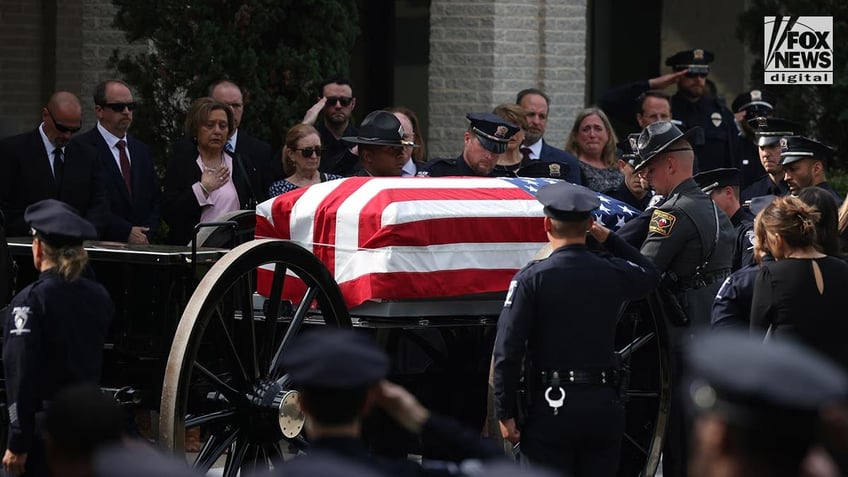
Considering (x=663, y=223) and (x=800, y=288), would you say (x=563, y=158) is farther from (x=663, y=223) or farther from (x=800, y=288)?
(x=800, y=288)

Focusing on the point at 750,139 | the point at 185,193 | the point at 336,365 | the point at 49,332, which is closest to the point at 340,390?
the point at 336,365

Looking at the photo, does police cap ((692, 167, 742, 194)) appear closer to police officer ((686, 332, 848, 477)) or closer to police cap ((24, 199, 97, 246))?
police cap ((24, 199, 97, 246))

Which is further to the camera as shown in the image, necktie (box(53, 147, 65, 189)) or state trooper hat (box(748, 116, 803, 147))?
state trooper hat (box(748, 116, 803, 147))

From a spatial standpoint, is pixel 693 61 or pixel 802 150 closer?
pixel 802 150

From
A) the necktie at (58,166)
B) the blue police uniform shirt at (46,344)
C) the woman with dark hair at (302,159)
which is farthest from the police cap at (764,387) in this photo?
the necktie at (58,166)

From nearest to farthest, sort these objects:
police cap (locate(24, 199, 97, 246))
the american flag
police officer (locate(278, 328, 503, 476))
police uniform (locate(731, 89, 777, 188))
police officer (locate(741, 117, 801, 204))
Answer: police officer (locate(278, 328, 503, 476)), police cap (locate(24, 199, 97, 246)), the american flag, police officer (locate(741, 117, 801, 204)), police uniform (locate(731, 89, 777, 188))

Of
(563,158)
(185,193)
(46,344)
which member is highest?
(563,158)

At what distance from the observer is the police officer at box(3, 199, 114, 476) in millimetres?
5074

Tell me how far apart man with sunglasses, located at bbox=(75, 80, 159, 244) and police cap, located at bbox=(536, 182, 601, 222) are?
2.95 meters

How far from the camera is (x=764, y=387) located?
7.63ft

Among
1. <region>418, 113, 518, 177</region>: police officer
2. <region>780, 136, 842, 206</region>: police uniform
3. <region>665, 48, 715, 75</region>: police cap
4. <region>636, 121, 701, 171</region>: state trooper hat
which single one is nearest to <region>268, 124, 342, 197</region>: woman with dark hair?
<region>418, 113, 518, 177</region>: police officer

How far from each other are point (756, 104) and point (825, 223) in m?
4.43

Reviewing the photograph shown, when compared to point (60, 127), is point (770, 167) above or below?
below

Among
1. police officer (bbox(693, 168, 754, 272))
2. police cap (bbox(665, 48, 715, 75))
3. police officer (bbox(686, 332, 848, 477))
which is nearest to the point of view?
police officer (bbox(686, 332, 848, 477))
